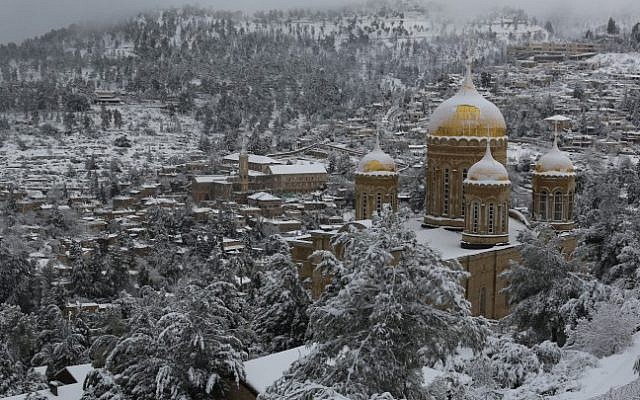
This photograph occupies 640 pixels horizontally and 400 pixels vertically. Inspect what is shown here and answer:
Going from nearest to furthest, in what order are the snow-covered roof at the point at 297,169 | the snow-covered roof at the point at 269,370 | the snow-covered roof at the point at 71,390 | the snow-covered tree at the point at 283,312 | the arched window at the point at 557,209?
the snow-covered roof at the point at 269,370
the snow-covered roof at the point at 71,390
the snow-covered tree at the point at 283,312
the arched window at the point at 557,209
the snow-covered roof at the point at 297,169

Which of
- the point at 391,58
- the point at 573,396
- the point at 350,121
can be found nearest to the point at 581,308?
the point at 573,396

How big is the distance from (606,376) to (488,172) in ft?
27.9

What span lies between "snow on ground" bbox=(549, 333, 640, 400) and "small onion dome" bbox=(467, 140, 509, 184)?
24.6 feet

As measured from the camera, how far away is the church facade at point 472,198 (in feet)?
58.3

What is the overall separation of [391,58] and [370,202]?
10280cm

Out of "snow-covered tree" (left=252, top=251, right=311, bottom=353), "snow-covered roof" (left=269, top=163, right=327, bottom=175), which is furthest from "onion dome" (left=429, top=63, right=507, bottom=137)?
"snow-covered roof" (left=269, top=163, right=327, bottom=175)

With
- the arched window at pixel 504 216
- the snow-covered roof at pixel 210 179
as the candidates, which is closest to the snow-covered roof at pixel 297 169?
the snow-covered roof at pixel 210 179

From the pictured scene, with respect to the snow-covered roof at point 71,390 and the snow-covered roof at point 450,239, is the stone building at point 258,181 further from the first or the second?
the snow-covered roof at point 71,390

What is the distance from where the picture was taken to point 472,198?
18.0 meters

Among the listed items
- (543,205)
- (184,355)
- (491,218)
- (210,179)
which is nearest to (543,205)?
(543,205)

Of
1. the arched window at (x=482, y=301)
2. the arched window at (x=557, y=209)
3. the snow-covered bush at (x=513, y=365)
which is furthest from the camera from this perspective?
the arched window at (x=557, y=209)

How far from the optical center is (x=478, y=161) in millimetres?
18719

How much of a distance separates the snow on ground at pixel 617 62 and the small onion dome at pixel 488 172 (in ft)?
202

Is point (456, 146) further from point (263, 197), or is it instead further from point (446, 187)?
point (263, 197)
